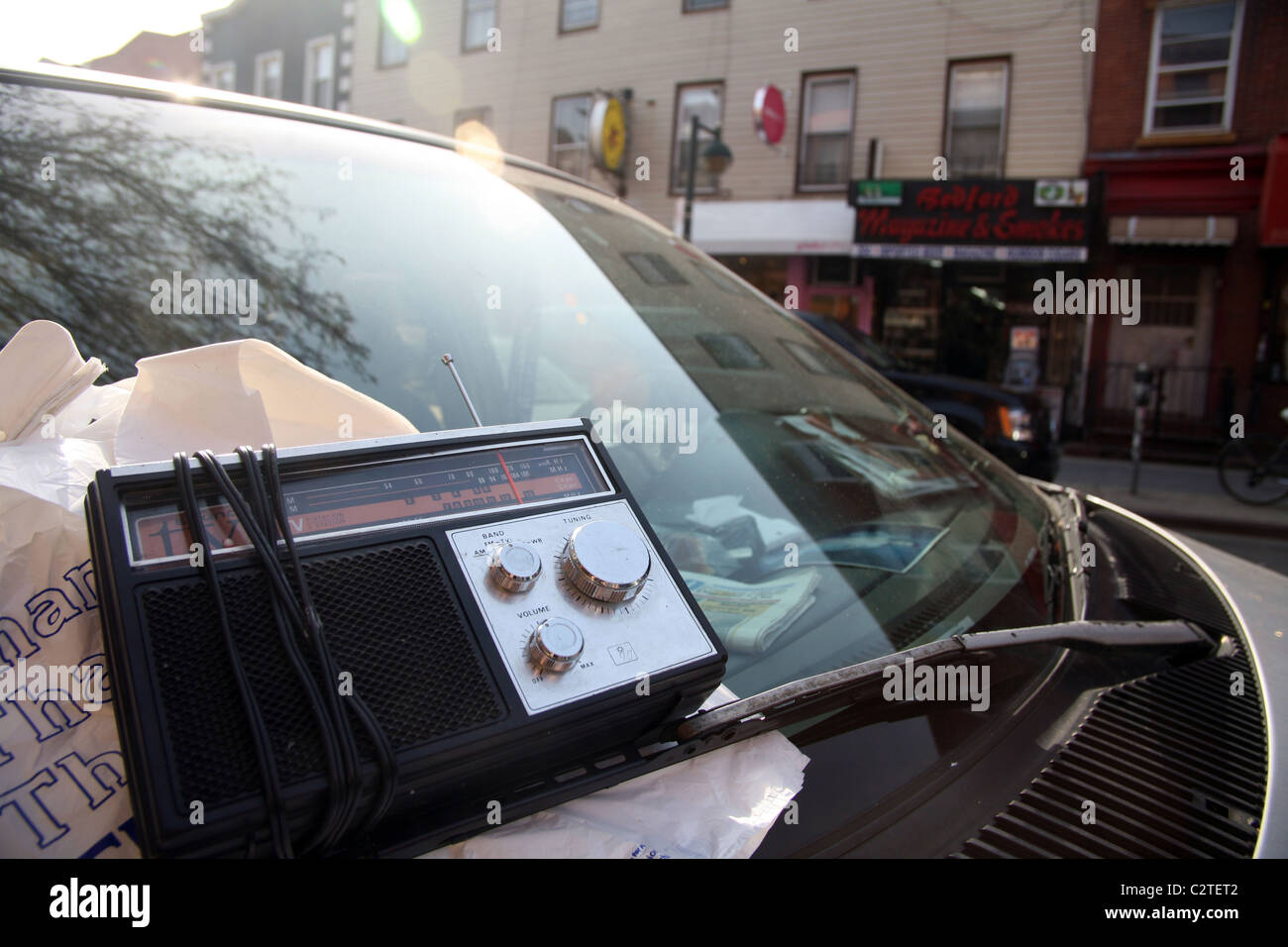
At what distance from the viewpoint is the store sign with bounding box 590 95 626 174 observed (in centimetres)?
1407

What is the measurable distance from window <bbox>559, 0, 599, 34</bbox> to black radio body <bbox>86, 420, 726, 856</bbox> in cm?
1485

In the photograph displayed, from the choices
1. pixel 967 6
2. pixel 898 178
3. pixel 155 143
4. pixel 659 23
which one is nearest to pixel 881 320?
pixel 898 178

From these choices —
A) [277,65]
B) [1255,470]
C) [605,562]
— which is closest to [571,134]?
[277,65]

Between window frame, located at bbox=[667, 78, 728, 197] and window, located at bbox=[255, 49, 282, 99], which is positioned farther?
window, located at bbox=[255, 49, 282, 99]

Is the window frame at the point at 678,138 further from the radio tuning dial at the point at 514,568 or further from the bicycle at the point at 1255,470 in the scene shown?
the radio tuning dial at the point at 514,568

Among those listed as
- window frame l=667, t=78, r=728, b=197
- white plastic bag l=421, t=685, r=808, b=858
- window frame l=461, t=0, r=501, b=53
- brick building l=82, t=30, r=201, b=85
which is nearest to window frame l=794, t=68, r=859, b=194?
window frame l=667, t=78, r=728, b=197

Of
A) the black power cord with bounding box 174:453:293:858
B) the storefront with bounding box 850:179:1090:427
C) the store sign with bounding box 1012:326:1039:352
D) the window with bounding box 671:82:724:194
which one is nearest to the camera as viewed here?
the black power cord with bounding box 174:453:293:858

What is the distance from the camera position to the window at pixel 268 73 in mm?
18312

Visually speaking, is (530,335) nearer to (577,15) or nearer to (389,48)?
(577,15)

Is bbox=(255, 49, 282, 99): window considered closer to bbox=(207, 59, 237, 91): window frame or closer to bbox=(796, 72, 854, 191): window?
bbox=(207, 59, 237, 91): window frame

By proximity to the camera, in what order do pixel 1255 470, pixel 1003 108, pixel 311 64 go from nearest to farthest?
pixel 1255 470 < pixel 1003 108 < pixel 311 64

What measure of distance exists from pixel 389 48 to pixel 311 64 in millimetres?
2168

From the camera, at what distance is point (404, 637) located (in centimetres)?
79
